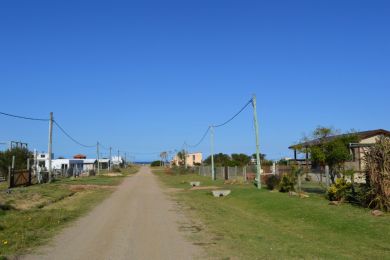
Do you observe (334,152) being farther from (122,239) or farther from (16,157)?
(16,157)

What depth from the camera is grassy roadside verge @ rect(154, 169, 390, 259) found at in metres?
10.3

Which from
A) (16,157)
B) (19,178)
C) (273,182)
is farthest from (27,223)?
(16,157)

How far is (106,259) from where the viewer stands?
30.9ft

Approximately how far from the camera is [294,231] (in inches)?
559

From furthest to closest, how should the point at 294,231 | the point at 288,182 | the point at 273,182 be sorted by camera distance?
the point at 273,182 < the point at 288,182 < the point at 294,231

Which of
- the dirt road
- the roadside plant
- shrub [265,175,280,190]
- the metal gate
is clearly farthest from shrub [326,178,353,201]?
the metal gate

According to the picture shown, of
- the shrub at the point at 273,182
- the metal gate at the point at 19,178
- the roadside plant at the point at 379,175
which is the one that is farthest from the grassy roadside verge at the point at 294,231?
the metal gate at the point at 19,178

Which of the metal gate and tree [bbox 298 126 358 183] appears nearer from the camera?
tree [bbox 298 126 358 183]

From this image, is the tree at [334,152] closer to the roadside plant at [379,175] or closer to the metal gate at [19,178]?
the roadside plant at [379,175]

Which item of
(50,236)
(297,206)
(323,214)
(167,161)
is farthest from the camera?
(167,161)

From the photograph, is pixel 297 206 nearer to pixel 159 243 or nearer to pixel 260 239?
pixel 260 239

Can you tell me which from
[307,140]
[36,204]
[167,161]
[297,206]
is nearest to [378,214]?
[297,206]

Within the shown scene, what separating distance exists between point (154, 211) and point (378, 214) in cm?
888

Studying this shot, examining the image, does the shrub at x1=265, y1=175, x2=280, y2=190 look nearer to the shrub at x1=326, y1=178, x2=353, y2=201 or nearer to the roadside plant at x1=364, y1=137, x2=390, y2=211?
the shrub at x1=326, y1=178, x2=353, y2=201
